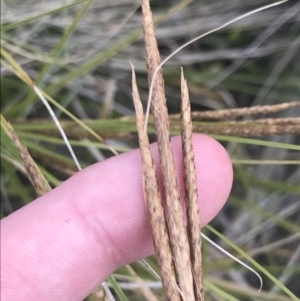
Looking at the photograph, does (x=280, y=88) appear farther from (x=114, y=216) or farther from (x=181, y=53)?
(x=114, y=216)

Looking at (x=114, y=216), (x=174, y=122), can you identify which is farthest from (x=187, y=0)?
(x=114, y=216)

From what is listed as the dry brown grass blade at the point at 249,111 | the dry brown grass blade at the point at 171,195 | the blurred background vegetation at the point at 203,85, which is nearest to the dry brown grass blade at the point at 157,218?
the dry brown grass blade at the point at 171,195

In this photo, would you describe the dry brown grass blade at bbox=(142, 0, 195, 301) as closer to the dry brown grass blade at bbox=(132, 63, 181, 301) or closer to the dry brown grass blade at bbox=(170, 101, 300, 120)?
the dry brown grass blade at bbox=(132, 63, 181, 301)

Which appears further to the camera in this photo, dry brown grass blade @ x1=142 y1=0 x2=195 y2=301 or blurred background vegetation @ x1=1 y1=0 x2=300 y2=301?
blurred background vegetation @ x1=1 y1=0 x2=300 y2=301

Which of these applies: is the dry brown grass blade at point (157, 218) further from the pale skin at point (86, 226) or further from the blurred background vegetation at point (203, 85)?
the blurred background vegetation at point (203, 85)

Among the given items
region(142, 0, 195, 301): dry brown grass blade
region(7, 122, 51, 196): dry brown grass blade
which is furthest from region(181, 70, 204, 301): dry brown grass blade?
region(7, 122, 51, 196): dry brown grass blade
